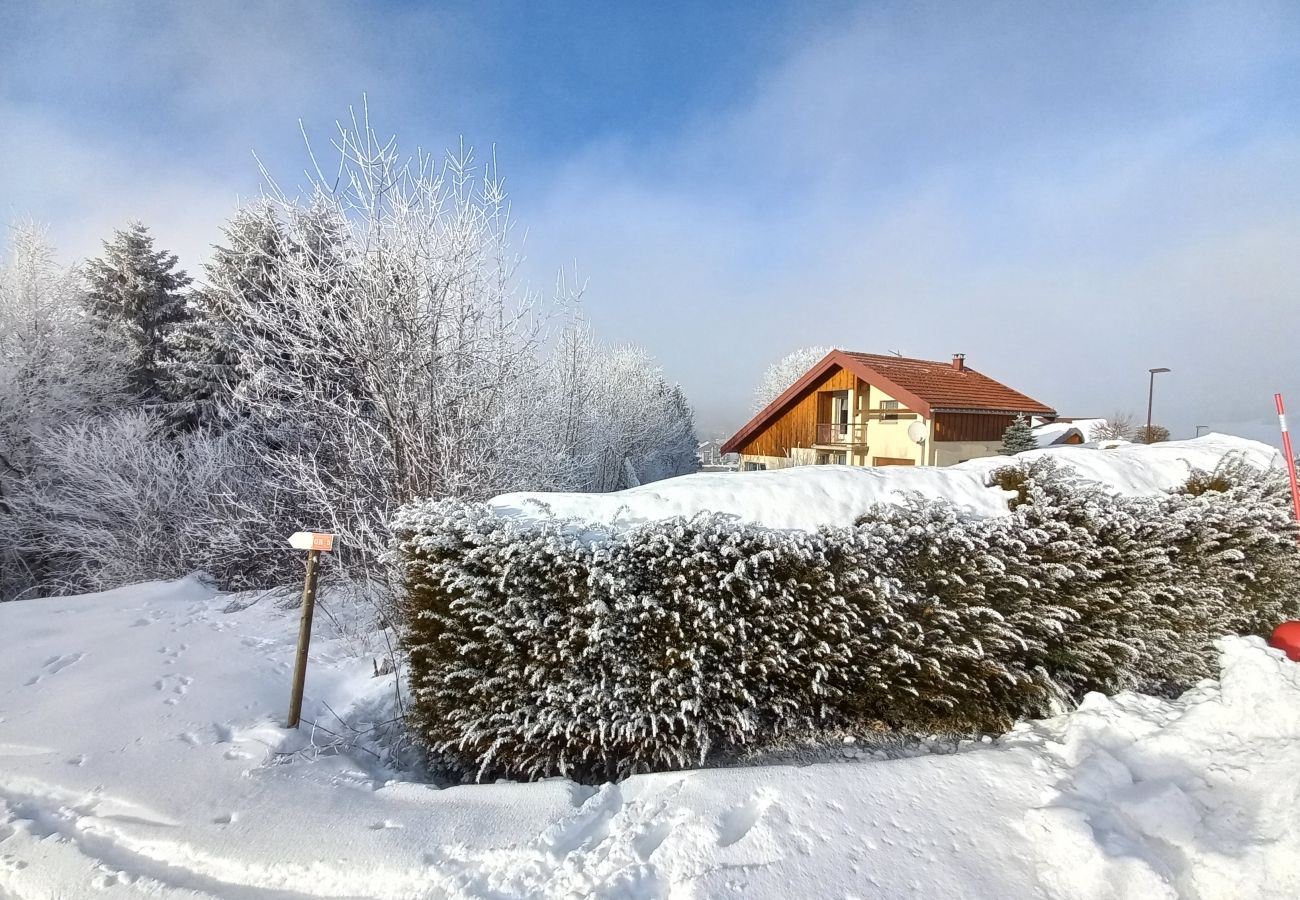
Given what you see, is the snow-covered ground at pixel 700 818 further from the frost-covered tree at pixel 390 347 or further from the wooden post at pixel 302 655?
the frost-covered tree at pixel 390 347

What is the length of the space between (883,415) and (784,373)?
2740 centimetres

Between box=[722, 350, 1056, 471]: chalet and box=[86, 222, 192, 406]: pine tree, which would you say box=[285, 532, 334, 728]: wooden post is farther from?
box=[86, 222, 192, 406]: pine tree

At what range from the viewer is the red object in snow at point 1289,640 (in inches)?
128

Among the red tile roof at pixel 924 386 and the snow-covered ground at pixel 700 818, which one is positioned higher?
the red tile roof at pixel 924 386

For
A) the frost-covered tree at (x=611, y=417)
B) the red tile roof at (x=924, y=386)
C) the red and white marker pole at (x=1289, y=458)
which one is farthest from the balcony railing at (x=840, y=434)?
the red and white marker pole at (x=1289, y=458)

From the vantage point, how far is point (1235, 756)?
2334 mm

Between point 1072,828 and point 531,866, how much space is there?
6.66 feet

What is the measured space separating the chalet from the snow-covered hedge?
1020 centimetres

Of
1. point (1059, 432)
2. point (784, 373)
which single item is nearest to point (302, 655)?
point (1059, 432)

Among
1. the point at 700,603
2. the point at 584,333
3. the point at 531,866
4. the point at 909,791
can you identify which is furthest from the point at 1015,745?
the point at 584,333

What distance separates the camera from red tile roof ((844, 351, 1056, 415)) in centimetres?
1313

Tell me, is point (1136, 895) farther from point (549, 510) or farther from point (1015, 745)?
point (549, 510)

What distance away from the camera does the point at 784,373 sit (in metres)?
40.5

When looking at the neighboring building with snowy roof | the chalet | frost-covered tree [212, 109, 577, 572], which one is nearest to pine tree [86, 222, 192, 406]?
frost-covered tree [212, 109, 577, 572]
